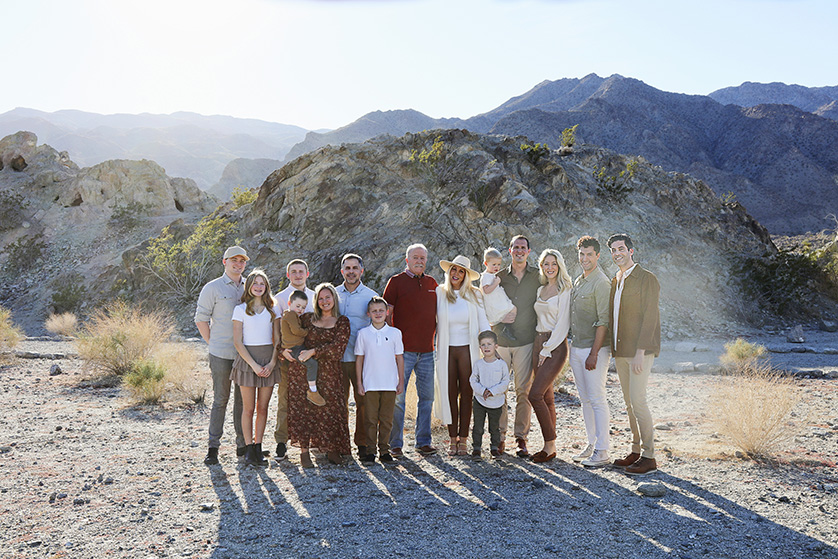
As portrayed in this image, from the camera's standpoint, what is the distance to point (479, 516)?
435 cm

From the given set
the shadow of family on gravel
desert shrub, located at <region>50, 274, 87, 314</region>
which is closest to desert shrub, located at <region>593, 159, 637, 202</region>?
the shadow of family on gravel

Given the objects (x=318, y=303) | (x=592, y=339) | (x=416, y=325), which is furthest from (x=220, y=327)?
(x=592, y=339)

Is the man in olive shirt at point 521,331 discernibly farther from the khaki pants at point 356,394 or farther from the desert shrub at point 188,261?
the desert shrub at point 188,261

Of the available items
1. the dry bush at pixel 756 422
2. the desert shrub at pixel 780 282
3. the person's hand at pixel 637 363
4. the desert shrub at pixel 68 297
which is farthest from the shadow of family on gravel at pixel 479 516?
the desert shrub at pixel 68 297

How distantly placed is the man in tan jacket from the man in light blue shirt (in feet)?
7.85

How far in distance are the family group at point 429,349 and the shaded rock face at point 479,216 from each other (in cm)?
1403

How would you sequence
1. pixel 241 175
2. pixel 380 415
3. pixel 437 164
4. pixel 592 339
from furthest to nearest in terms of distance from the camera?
1. pixel 241 175
2. pixel 437 164
3. pixel 380 415
4. pixel 592 339

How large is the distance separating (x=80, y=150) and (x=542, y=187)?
12542cm

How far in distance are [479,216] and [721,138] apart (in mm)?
60957

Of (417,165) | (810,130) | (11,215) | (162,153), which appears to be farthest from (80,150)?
(810,130)

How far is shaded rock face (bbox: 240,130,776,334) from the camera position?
21.7 meters

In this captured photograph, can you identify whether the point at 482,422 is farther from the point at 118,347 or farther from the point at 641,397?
the point at 118,347

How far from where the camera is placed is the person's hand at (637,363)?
5133 mm

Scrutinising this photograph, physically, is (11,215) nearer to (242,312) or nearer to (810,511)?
(242,312)
